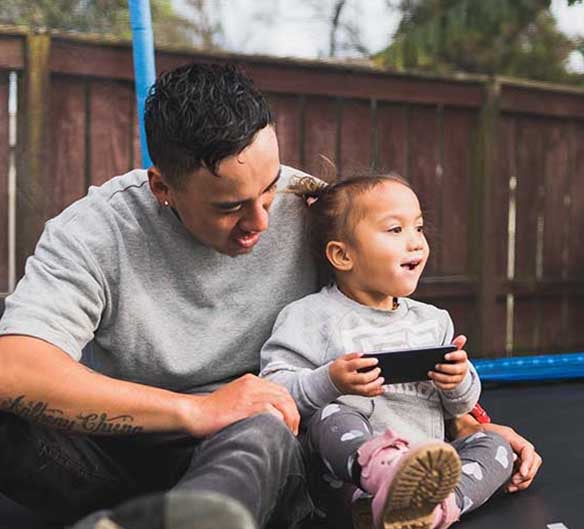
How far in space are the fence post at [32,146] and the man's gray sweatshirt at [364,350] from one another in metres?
1.46

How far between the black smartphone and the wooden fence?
1.38m

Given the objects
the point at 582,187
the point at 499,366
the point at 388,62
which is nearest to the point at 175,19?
the point at 388,62

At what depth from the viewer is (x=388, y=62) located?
12.1ft

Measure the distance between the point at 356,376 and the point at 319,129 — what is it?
6.73 ft

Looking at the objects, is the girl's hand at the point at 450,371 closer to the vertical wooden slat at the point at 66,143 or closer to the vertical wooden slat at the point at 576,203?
the vertical wooden slat at the point at 66,143

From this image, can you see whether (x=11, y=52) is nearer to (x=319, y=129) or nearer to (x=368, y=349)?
(x=319, y=129)

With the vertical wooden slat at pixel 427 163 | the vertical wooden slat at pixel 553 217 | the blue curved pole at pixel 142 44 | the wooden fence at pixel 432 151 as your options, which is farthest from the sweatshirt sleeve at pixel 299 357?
the vertical wooden slat at pixel 553 217

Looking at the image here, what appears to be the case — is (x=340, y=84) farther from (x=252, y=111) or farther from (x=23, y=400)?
(x=23, y=400)

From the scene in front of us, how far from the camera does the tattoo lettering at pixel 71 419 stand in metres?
1.17

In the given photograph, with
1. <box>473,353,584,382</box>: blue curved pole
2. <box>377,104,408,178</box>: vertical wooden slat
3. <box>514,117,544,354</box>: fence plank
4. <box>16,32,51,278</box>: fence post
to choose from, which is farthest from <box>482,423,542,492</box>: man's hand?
<box>514,117,544,354</box>: fence plank

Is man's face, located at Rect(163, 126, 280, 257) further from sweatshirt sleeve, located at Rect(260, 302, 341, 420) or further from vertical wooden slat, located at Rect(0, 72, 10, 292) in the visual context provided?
vertical wooden slat, located at Rect(0, 72, 10, 292)

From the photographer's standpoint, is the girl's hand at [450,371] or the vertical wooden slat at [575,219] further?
the vertical wooden slat at [575,219]

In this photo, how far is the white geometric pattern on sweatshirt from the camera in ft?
4.48

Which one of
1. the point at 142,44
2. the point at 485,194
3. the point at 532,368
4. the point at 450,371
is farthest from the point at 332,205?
the point at 485,194
